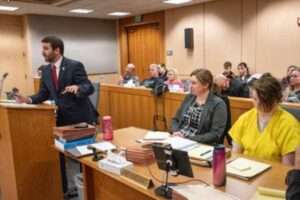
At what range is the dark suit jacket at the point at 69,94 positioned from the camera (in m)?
2.76

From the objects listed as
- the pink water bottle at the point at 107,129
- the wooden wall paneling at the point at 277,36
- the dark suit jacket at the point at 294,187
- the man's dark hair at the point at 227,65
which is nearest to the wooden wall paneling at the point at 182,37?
the man's dark hair at the point at 227,65

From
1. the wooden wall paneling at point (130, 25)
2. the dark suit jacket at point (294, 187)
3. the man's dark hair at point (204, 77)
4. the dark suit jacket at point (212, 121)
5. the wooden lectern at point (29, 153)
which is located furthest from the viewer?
the wooden wall paneling at point (130, 25)

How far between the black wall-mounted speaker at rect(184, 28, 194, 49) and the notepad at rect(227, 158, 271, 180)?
18.9 feet

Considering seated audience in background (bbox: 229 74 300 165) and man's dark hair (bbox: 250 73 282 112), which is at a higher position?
man's dark hair (bbox: 250 73 282 112)

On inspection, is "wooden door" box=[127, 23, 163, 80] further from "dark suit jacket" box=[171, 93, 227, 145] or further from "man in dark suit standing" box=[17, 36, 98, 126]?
"dark suit jacket" box=[171, 93, 227, 145]

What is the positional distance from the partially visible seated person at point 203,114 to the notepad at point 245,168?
74 cm

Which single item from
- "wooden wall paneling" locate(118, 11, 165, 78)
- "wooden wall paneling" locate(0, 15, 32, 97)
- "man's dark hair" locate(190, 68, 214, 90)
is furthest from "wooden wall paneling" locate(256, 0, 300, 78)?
"wooden wall paneling" locate(0, 15, 32, 97)

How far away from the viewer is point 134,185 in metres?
1.58

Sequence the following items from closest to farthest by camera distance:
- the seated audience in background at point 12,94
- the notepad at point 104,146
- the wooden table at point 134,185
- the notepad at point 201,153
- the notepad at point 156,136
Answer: the wooden table at point 134,185 → the notepad at point 201,153 → the notepad at point 104,146 → the notepad at point 156,136 → the seated audience in background at point 12,94

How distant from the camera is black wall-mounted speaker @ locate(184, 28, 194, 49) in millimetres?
→ 7191

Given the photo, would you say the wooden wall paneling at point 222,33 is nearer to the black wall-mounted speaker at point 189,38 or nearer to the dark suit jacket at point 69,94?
the black wall-mounted speaker at point 189,38

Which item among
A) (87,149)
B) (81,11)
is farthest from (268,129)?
(81,11)

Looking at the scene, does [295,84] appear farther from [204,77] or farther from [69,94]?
[69,94]

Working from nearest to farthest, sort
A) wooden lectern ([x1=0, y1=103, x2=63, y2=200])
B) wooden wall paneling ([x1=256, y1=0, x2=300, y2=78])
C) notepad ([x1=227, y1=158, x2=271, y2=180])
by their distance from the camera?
notepad ([x1=227, y1=158, x2=271, y2=180]) → wooden lectern ([x1=0, y1=103, x2=63, y2=200]) → wooden wall paneling ([x1=256, y1=0, x2=300, y2=78])
